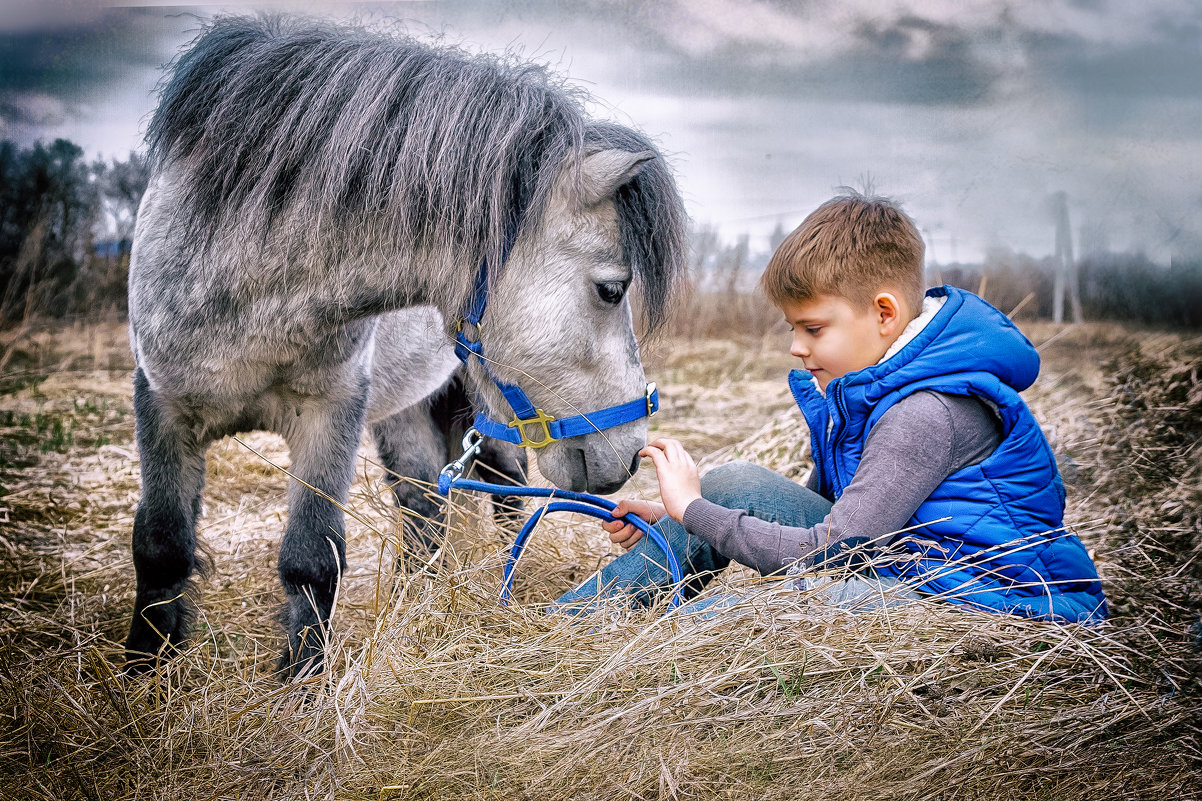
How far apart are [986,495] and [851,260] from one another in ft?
1.80

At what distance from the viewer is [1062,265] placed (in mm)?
3986

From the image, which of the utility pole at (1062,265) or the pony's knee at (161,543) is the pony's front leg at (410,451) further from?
the utility pole at (1062,265)

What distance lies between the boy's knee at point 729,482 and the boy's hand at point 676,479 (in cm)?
12

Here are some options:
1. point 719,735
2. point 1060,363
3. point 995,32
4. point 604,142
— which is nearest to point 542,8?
point 604,142

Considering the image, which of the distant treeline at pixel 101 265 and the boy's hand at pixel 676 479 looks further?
the distant treeline at pixel 101 265

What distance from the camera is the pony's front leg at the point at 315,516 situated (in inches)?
88.7

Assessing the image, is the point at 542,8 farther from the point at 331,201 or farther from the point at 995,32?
the point at 995,32

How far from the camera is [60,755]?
1.52 meters

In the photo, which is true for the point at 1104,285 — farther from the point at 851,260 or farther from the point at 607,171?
the point at 607,171

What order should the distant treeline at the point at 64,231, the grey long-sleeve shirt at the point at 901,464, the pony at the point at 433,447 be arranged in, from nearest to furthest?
the grey long-sleeve shirt at the point at 901,464 < the distant treeline at the point at 64,231 < the pony at the point at 433,447

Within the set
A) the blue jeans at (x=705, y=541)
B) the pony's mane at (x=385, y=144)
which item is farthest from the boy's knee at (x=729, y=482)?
the pony's mane at (x=385, y=144)

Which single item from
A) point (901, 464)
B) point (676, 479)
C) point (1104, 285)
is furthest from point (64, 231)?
point (1104, 285)

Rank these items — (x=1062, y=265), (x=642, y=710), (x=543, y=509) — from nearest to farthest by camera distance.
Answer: (x=642, y=710) < (x=543, y=509) < (x=1062, y=265)

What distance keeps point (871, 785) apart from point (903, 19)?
9.37 ft
